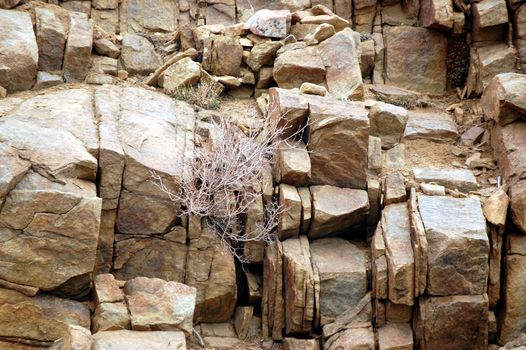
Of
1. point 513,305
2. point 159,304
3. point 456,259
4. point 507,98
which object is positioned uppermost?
point 507,98

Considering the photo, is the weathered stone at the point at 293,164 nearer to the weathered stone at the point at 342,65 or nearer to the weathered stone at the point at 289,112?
the weathered stone at the point at 289,112

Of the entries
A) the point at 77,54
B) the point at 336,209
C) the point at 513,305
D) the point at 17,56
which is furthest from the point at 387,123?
the point at 17,56

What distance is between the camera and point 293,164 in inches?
431

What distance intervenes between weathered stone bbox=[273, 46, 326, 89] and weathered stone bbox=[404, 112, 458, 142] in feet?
5.28

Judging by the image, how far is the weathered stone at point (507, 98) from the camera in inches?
452

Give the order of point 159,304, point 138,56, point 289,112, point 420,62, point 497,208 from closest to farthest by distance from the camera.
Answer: point 159,304 < point 497,208 < point 289,112 < point 138,56 < point 420,62

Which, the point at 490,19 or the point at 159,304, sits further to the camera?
the point at 490,19

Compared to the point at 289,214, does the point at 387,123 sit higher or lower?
higher

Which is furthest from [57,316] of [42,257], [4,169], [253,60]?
[253,60]

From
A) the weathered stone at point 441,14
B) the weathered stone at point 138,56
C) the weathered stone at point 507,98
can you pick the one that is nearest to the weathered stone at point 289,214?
the weathered stone at point 507,98

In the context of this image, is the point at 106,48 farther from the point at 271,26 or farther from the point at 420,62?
the point at 420,62

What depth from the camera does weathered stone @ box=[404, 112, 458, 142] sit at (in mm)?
12875

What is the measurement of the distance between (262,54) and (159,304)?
18.1ft

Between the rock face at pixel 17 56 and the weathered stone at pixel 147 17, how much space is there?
270cm
